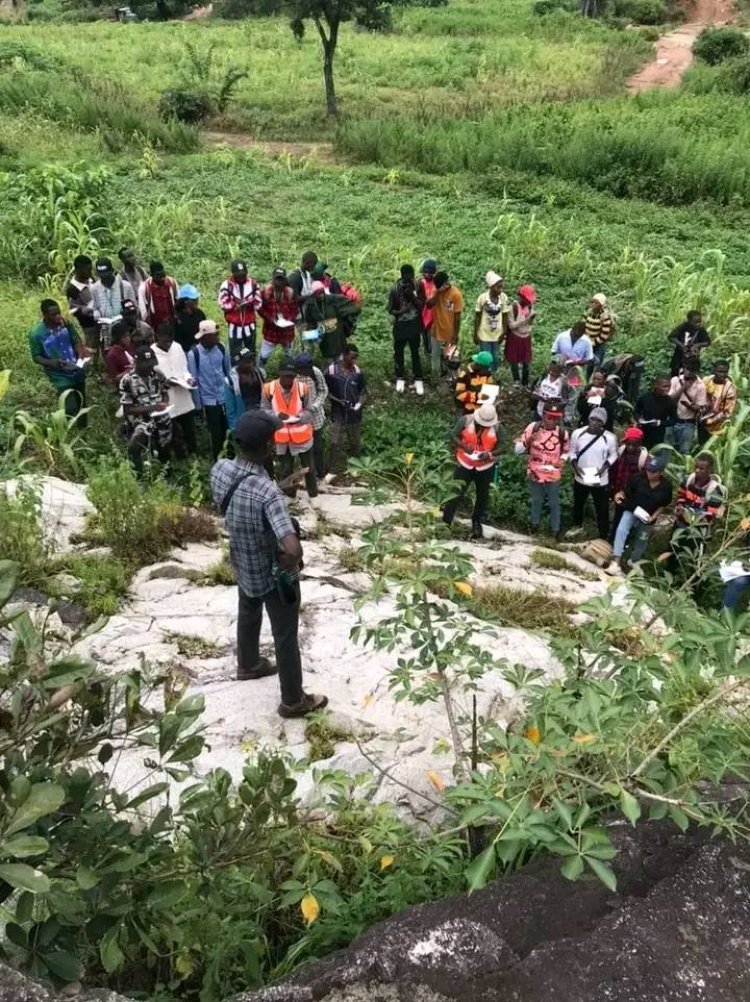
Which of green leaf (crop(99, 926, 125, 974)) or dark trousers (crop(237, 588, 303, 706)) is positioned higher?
green leaf (crop(99, 926, 125, 974))

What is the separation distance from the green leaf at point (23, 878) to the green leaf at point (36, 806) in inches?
3.2

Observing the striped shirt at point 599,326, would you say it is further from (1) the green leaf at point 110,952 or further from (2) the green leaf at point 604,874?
(1) the green leaf at point 110,952

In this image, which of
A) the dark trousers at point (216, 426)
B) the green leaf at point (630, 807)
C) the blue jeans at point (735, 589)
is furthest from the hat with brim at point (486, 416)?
the green leaf at point (630, 807)

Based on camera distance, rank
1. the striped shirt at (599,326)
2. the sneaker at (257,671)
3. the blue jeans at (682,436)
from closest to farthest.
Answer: the sneaker at (257,671), the blue jeans at (682,436), the striped shirt at (599,326)

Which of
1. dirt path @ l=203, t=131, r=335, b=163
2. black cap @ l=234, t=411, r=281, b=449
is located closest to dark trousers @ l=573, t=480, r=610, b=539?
black cap @ l=234, t=411, r=281, b=449

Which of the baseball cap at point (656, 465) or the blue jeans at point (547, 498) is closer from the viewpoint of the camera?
the baseball cap at point (656, 465)

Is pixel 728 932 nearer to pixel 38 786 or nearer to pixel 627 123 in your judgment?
pixel 38 786

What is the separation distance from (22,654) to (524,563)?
4.91 metres

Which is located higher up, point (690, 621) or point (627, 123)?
point (627, 123)

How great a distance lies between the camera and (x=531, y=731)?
2.75 meters

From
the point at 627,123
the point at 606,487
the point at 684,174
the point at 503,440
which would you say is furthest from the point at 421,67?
the point at 606,487

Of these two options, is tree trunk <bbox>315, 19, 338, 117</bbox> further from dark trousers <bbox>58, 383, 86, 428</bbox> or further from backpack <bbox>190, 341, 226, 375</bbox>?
backpack <bbox>190, 341, 226, 375</bbox>

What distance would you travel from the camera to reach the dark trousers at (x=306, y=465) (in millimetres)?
7066

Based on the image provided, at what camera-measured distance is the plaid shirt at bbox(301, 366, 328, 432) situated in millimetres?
6867
